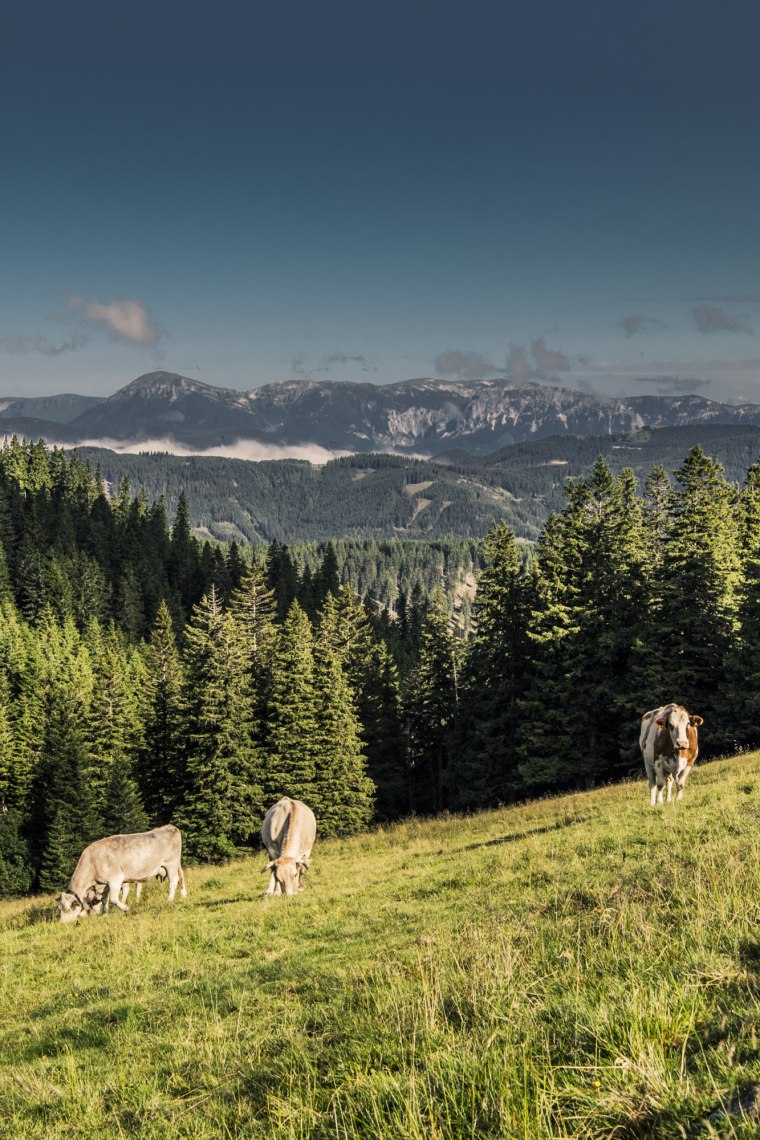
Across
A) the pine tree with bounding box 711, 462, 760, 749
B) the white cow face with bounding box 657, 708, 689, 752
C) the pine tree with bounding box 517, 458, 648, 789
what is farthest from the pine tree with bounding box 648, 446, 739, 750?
the white cow face with bounding box 657, 708, 689, 752

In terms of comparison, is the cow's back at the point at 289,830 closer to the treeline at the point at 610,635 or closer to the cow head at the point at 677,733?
the cow head at the point at 677,733

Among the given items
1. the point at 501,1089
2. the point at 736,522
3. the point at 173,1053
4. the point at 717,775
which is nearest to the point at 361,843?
the point at 717,775

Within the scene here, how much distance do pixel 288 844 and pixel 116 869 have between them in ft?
16.4

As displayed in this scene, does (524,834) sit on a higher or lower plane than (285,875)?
higher

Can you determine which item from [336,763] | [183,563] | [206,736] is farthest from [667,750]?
[183,563]

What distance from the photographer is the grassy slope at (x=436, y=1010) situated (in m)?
4.27

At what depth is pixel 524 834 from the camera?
19953mm

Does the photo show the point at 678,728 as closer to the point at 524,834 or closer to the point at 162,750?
the point at 524,834

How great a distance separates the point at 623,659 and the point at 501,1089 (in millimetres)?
38333

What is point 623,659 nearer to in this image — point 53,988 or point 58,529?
point 53,988

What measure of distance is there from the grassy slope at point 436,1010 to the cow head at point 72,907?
11.1ft

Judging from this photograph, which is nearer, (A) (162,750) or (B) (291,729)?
(B) (291,729)

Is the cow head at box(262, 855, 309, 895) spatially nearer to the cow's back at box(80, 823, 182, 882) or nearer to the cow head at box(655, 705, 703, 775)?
the cow's back at box(80, 823, 182, 882)

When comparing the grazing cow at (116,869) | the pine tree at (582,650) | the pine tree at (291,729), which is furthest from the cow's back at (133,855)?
the pine tree at (291,729)
